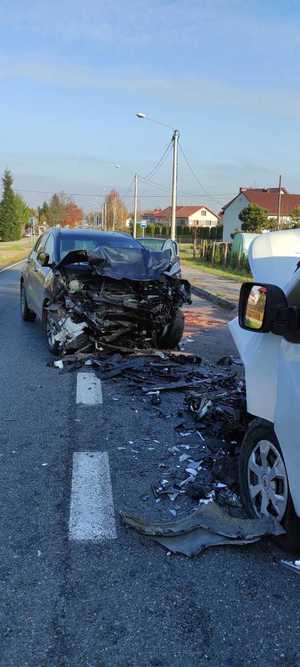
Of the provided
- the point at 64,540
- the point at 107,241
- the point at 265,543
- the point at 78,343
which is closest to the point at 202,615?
the point at 265,543

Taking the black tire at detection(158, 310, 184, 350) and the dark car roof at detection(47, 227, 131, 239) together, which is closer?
the black tire at detection(158, 310, 184, 350)

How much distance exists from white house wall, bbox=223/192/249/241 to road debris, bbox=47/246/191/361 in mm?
75797

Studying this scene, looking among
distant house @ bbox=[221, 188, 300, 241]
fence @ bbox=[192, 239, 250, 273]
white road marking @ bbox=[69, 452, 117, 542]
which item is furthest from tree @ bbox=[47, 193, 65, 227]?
white road marking @ bbox=[69, 452, 117, 542]

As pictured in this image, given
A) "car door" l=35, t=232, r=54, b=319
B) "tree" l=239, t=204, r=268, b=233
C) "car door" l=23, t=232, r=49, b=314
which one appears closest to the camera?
"car door" l=35, t=232, r=54, b=319

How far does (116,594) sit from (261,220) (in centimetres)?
5566

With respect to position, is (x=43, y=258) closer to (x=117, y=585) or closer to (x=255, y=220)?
(x=117, y=585)

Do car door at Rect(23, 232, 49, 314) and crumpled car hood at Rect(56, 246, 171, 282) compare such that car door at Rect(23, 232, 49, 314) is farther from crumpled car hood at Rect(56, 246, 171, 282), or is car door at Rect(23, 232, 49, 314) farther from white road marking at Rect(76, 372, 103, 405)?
white road marking at Rect(76, 372, 103, 405)

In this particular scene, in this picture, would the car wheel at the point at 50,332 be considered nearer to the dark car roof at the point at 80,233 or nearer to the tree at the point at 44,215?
the dark car roof at the point at 80,233

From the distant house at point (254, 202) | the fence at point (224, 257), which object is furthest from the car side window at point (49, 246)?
the distant house at point (254, 202)

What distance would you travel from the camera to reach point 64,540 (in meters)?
3.21

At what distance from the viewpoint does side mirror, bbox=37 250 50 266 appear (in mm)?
8016

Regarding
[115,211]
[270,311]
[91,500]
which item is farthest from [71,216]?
[270,311]

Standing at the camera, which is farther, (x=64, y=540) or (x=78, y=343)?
(x=78, y=343)

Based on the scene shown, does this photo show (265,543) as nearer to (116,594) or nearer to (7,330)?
(116,594)
